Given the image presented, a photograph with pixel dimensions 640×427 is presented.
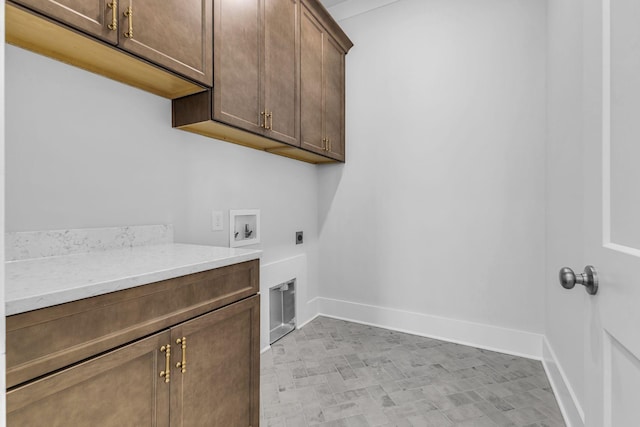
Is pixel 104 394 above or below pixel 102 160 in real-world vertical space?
below

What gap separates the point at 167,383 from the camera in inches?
35.9

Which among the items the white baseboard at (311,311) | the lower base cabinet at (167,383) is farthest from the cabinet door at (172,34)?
the white baseboard at (311,311)

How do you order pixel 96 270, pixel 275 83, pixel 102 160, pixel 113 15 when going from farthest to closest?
pixel 275 83
pixel 102 160
pixel 113 15
pixel 96 270

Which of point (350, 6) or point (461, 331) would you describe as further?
point (350, 6)

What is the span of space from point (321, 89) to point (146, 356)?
2.10 metres

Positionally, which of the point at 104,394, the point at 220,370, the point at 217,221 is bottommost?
the point at 220,370

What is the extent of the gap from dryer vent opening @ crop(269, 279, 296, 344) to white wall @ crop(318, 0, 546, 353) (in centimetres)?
48

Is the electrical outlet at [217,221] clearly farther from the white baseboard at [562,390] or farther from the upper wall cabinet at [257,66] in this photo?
the white baseboard at [562,390]

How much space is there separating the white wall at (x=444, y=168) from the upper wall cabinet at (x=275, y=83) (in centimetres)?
33

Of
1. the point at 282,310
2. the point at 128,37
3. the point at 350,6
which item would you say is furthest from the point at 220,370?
the point at 350,6

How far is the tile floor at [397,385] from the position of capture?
1474 millimetres

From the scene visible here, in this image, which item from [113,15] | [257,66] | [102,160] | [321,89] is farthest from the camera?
[321,89]

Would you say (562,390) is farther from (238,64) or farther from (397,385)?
(238,64)

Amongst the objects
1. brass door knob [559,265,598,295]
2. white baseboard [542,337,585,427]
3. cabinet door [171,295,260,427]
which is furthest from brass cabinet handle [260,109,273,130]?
white baseboard [542,337,585,427]
